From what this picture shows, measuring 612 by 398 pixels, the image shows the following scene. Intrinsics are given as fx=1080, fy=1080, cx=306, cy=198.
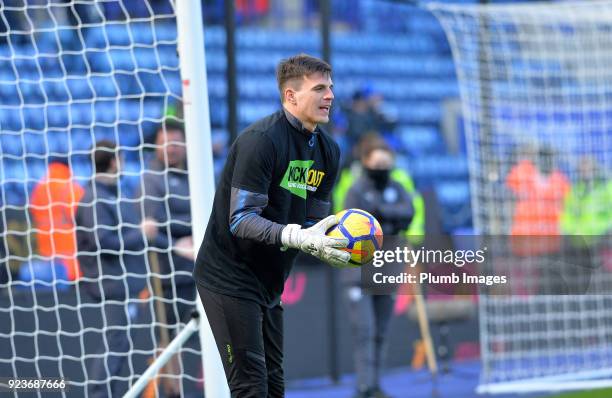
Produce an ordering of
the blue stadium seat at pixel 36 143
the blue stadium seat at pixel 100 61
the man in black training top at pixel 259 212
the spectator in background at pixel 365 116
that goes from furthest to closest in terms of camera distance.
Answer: the spectator in background at pixel 365 116 → the blue stadium seat at pixel 100 61 → the blue stadium seat at pixel 36 143 → the man in black training top at pixel 259 212

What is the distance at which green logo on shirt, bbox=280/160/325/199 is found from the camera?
500cm

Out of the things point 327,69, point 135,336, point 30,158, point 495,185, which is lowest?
point 135,336

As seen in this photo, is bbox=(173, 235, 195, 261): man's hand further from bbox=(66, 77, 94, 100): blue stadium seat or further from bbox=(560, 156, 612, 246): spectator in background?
bbox=(560, 156, 612, 246): spectator in background

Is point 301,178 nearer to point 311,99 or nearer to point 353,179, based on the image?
point 311,99

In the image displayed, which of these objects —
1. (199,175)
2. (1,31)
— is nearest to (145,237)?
(199,175)

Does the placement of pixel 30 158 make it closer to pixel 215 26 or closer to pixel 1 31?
pixel 1 31

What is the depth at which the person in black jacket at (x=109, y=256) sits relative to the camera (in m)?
6.89

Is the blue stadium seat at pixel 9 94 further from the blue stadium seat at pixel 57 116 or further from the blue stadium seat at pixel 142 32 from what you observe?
the blue stadium seat at pixel 142 32

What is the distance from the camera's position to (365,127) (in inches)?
398

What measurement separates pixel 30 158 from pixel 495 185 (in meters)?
4.09

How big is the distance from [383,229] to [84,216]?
92.6 inches

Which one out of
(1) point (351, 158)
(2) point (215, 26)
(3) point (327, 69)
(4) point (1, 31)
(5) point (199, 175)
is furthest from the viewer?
(1) point (351, 158)

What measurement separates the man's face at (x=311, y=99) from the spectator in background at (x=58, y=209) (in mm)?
2627

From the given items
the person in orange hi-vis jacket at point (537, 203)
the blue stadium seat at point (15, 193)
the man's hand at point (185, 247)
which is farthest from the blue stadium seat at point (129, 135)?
the person in orange hi-vis jacket at point (537, 203)
